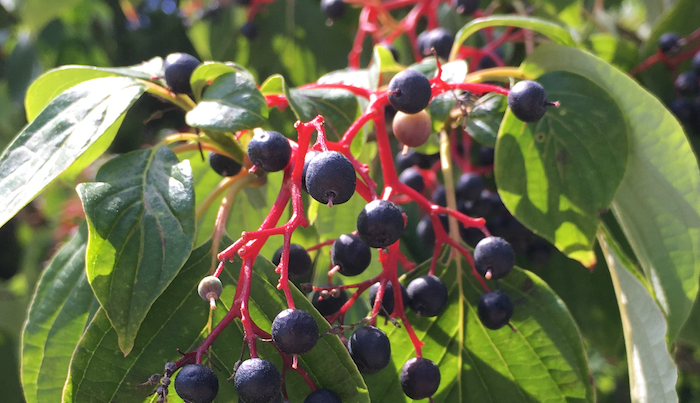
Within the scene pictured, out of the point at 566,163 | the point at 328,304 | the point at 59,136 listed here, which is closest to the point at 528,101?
the point at 566,163

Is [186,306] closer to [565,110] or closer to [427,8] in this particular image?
[565,110]

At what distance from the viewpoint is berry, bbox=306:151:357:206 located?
1.78 ft

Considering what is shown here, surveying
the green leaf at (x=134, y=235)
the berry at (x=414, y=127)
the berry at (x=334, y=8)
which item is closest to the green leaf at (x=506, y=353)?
the berry at (x=414, y=127)

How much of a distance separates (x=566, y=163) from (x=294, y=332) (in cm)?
52

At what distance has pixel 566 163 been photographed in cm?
82

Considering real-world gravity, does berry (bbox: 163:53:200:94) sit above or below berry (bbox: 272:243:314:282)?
above

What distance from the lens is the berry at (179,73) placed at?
31.4 inches

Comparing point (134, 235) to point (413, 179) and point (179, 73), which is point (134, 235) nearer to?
point (179, 73)

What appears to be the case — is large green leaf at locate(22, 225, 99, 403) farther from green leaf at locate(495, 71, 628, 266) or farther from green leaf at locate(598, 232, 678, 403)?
green leaf at locate(598, 232, 678, 403)

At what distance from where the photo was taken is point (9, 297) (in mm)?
2133

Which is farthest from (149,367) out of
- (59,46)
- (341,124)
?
(59,46)

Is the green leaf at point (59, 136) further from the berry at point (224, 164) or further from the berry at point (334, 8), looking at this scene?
the berry at point (334, 8)

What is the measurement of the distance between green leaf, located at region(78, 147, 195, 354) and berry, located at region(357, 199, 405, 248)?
197 millimetres

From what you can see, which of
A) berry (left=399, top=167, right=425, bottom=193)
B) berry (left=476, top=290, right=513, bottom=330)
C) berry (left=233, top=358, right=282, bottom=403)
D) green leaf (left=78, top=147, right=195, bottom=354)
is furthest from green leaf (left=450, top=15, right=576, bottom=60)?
berry (left=233, top=358, right=282, bottom=403)
